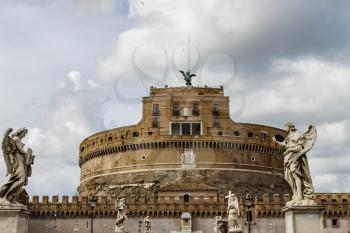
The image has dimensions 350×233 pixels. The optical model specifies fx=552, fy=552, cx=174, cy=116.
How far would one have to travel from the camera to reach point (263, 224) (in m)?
56.5

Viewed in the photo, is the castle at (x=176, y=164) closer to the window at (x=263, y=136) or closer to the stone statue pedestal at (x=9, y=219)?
the window at (x=263, y=136)

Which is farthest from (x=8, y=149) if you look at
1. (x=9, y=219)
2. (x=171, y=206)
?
(x=171, y=206)

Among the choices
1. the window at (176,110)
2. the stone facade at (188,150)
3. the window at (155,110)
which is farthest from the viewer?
the window at (176,110)

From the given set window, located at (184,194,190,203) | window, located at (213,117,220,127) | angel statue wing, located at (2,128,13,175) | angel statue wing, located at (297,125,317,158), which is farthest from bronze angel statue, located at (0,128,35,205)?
window, located at (213,117,220,127)

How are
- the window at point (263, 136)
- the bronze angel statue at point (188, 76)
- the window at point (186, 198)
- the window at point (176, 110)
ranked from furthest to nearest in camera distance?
the bronze angel statue at point (188, 76), the window at point (263, 136), the window at point (176, 110), the window at point (186, 198)

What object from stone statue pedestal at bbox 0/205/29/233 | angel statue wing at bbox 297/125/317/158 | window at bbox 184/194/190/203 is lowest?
stone statue pedestal at bbox 0/205/29/233

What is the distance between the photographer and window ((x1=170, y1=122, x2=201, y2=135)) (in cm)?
6750

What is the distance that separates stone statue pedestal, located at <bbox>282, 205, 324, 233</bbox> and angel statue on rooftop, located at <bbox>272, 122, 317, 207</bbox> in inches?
4.8

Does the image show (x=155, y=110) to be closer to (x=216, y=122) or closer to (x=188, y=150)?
(x=188, y=150)

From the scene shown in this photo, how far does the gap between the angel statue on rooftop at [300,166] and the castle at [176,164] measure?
46.7 m

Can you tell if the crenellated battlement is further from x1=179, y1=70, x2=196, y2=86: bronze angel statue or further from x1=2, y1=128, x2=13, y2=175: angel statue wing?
x1=2, y1=128, x2=13, y2=175: angel statue wing

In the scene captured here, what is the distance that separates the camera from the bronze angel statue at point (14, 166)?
11305 millimetres

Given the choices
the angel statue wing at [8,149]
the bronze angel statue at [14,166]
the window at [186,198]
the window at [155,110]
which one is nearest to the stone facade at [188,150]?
the window at [155,110]

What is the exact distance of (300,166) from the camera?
37.6ft
